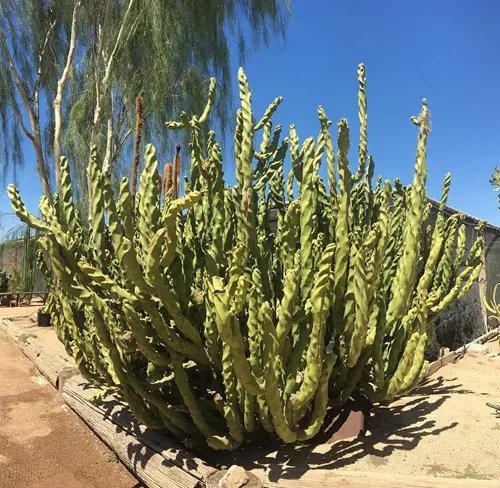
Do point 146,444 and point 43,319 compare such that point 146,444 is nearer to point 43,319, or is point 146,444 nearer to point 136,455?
point 136,455

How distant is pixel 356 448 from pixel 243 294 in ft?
4.63

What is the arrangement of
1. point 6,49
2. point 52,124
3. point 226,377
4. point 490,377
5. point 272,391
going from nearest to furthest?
1. point 272,391
2. point 226,377
3. point 490,377
4. point 6,49
5. point 52,124

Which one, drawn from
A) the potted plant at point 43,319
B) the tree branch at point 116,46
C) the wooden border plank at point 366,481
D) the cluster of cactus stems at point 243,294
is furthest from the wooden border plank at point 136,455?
the tree branch at point 116,46

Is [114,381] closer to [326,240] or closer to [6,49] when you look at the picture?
[326,240]

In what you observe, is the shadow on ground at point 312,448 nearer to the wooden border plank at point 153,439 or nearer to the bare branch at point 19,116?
the wooden border plank at point 153,439

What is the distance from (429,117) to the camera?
3.04 m

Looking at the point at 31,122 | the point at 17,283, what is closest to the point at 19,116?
the point at 31,122

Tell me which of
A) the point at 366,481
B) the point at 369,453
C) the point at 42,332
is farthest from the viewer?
the point at 42,332

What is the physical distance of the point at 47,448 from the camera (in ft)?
12.5

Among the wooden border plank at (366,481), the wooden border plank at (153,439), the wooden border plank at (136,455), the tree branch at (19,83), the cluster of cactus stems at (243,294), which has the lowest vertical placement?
the wooden border plank at (136,455)

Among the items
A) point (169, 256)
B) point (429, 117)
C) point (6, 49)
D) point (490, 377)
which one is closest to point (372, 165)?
point (429, 117)

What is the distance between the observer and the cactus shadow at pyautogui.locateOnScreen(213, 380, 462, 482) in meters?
2.79

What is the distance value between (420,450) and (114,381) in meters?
1.97

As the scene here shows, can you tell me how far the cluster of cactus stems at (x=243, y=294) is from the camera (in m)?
2.42
